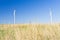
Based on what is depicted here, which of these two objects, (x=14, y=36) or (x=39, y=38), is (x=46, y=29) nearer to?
(x=39, y=38)

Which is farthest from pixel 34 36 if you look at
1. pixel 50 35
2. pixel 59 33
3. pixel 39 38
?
pixel 59 33

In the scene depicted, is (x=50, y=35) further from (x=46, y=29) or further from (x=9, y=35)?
(x=9, y=35)

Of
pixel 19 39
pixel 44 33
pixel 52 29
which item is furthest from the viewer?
pixel 52 29

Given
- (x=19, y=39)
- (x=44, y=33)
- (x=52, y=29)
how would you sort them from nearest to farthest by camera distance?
(x=19, y=39)
(x=44, y=33)
(x=52, y=29)

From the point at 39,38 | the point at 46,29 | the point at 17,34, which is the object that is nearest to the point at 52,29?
the point at 46,29

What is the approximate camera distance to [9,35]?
7270 millimetres

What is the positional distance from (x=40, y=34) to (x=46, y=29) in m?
0.46

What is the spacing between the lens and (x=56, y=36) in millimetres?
6992

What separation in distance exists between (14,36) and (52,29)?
5.62 ft

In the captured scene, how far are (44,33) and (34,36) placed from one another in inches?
18.9

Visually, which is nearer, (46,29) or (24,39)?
(24,39)

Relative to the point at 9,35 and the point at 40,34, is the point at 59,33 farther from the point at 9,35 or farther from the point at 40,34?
the point at 9,35

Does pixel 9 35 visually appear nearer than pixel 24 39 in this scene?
No

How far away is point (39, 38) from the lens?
22.6 ft
